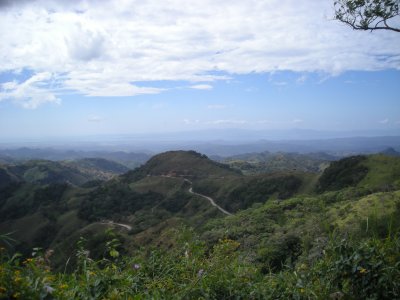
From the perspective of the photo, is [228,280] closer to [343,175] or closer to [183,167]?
[343,175]

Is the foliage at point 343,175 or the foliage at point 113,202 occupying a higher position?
the foliage at point 343,175

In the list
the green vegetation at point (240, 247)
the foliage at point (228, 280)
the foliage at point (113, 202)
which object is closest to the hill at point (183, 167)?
the foliage at point (113, 202)

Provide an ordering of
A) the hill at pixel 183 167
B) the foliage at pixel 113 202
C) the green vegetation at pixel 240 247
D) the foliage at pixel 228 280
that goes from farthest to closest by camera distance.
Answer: the hill at pixel 183 167, the foliage at pixel 113 202, the green vegetation at pixel 240 247, the foliage at pixel 228 280

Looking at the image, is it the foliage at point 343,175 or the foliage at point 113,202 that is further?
the foliage at point 113,202

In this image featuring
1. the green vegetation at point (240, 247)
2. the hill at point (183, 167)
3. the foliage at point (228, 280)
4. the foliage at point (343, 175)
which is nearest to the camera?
the foliage at point (228, 280)

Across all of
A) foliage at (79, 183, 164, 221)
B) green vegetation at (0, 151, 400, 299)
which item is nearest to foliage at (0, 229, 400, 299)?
green vegetation at (0, 151, 400, 299)

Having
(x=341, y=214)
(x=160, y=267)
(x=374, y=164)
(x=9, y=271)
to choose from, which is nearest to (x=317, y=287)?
(x=160, y=267)

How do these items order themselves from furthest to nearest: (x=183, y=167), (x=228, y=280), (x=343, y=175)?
(x=183, y=167), (x=343, y=175), (x=228, y=280)

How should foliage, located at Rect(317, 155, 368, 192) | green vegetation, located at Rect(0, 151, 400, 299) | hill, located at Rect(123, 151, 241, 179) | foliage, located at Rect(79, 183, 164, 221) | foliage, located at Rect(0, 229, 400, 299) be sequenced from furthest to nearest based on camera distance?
hill, located at Rect(123, 151, 241, 179) < foliage, located at Rect(79, 183, 164, 221) < foliage, located at Rect(317, 155, 368, 192) < green vegetation, located at Rect(0, 151, 400, 299) < foliage, located at Rect(0, 229, 400, 299)

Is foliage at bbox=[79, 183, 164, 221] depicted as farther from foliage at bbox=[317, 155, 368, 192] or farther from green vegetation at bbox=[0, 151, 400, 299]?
foliage at bbox=[317, 155, 368, 192]

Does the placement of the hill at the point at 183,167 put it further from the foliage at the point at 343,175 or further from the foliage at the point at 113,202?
the foliage at the point at 343,175

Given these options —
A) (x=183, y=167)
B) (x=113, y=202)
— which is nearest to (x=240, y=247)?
(x=113, y=202)

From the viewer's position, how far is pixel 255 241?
21.4 m

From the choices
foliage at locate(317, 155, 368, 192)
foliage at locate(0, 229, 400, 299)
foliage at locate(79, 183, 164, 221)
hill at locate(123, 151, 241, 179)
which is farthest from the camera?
hill at locate(123, 151, 241, 179)
